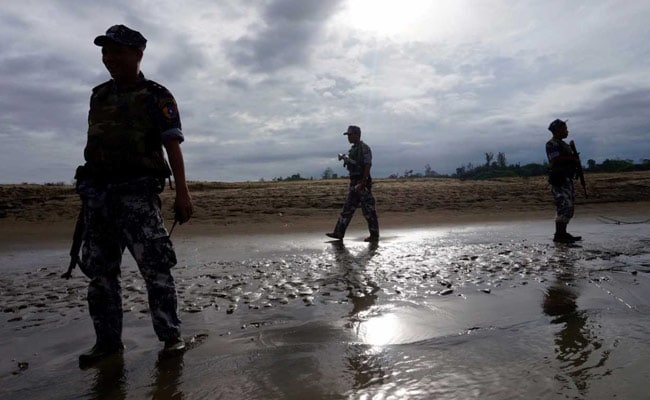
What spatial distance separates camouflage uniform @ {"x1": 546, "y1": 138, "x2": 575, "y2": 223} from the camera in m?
7.95

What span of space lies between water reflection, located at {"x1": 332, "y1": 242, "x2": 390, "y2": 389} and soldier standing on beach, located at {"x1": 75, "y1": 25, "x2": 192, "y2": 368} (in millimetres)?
1113

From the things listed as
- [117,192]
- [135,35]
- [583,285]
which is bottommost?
[583,285]

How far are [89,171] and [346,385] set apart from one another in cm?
200

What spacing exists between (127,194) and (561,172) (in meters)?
7.40

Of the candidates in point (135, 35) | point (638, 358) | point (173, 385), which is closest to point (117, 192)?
point (135, 35)

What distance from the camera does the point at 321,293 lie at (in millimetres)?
4477

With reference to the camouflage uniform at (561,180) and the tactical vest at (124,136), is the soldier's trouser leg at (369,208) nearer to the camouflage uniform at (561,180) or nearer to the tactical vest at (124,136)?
→ the camouflage uniform at (561,180)

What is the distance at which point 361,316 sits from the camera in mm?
3590

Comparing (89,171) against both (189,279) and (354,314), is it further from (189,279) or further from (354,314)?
(189,279)

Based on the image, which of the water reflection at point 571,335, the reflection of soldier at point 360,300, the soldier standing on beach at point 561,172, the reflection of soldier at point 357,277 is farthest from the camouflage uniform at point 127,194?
the soldier standing on beach at point 561,172

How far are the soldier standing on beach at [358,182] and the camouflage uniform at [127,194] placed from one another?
5.98 m

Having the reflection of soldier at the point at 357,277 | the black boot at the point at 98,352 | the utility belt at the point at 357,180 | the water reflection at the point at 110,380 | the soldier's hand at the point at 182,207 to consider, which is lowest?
the reflection of soldier at the point at 357,277

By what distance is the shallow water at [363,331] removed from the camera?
229cm

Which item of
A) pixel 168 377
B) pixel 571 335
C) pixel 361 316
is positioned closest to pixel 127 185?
pixel 168 377
